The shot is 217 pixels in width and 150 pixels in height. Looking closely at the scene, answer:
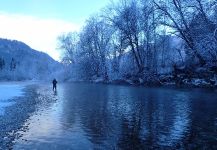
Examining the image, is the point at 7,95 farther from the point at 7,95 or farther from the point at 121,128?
the point at 121,128

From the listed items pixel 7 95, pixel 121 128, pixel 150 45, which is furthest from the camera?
pixel 150 45

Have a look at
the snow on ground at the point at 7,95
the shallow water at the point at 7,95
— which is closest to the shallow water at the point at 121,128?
the shallow water at the point at 7,95

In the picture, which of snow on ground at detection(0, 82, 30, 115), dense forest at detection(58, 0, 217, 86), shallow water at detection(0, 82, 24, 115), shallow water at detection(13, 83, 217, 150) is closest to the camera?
shallow water at detection(13, 83, 217, 150)

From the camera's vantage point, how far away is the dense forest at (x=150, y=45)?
42.4 metres

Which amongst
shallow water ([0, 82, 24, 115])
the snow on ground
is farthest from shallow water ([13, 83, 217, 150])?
the snow on ground

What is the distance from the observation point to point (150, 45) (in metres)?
70.9

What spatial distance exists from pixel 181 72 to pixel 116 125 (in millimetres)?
41018

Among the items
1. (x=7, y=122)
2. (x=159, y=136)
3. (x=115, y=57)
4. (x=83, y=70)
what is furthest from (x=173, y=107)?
(x=83, y=70)

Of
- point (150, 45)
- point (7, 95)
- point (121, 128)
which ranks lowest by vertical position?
point (121, 128)

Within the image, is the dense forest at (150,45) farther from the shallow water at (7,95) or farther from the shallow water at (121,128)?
the shallow water at (7,95)

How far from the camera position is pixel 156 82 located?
60656mm

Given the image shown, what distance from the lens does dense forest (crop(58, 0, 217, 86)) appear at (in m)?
42.4

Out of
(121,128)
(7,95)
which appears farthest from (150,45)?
(121,128)

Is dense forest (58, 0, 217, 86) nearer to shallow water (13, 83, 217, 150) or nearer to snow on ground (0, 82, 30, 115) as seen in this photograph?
shallow water (13, 83, 217, 150)
